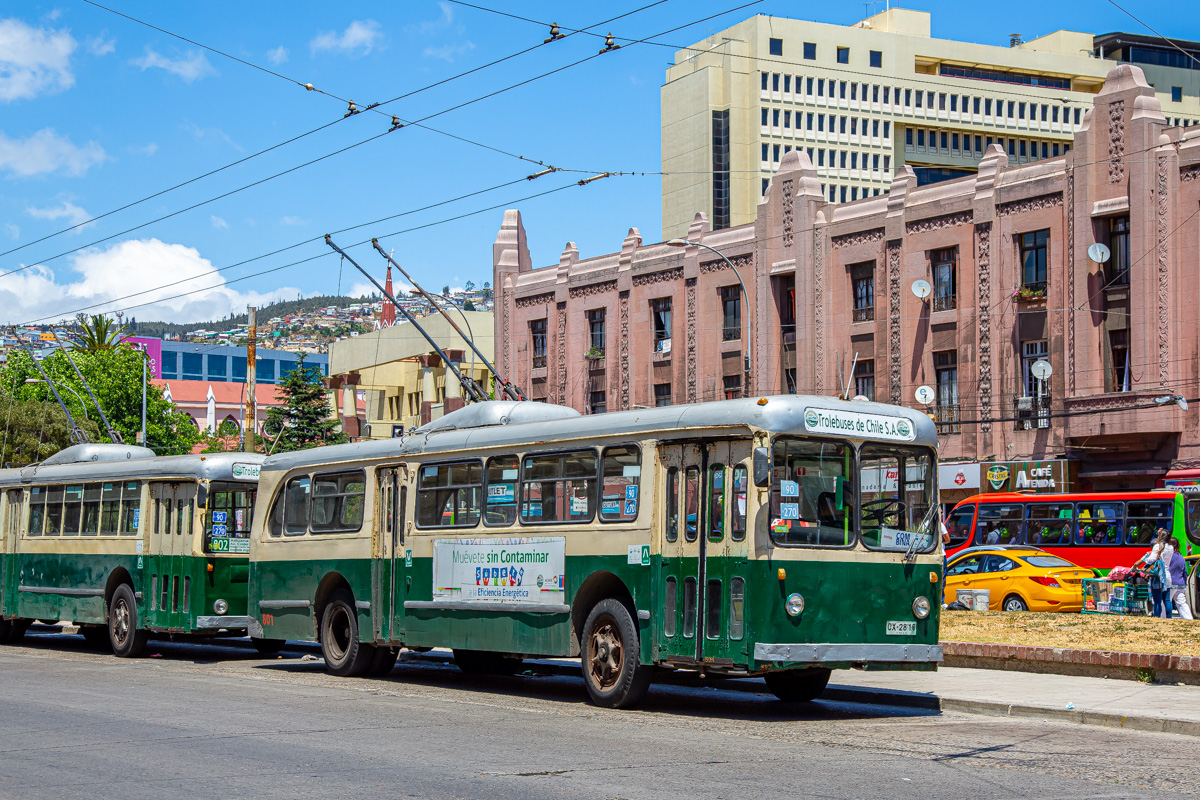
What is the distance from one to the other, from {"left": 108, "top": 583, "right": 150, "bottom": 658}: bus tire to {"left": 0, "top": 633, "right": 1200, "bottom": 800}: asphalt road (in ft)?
17.7

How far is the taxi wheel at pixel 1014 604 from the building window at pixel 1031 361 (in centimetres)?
1301

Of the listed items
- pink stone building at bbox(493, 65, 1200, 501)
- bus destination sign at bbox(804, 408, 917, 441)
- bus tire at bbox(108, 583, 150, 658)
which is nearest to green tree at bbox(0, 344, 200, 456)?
pink stone building at bbox(493, 65, 1200, 501)

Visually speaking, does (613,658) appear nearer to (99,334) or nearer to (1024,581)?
(1024,581)

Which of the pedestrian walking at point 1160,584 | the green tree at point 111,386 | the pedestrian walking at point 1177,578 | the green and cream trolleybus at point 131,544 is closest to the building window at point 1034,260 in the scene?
the pedestrian walking at point 1160,584

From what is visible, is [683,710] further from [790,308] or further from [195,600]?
[790,308]

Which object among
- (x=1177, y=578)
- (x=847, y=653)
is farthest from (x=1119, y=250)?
(x=847, y=653)

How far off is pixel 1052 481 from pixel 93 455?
89.2 feet

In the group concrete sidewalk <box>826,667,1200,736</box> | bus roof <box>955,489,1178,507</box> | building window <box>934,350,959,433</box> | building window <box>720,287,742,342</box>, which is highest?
building window <box>720,287,742,342</box>

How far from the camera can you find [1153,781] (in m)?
9.91

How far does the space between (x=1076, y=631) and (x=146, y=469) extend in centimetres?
1395

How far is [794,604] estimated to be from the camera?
13.2 metres

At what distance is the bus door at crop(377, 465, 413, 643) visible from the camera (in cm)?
1772

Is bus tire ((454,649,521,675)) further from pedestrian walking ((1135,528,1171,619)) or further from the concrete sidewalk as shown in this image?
pedestrian walking ((1135,528,1171,619))

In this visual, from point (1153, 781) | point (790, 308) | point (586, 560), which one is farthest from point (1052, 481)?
point (1153, 781)
